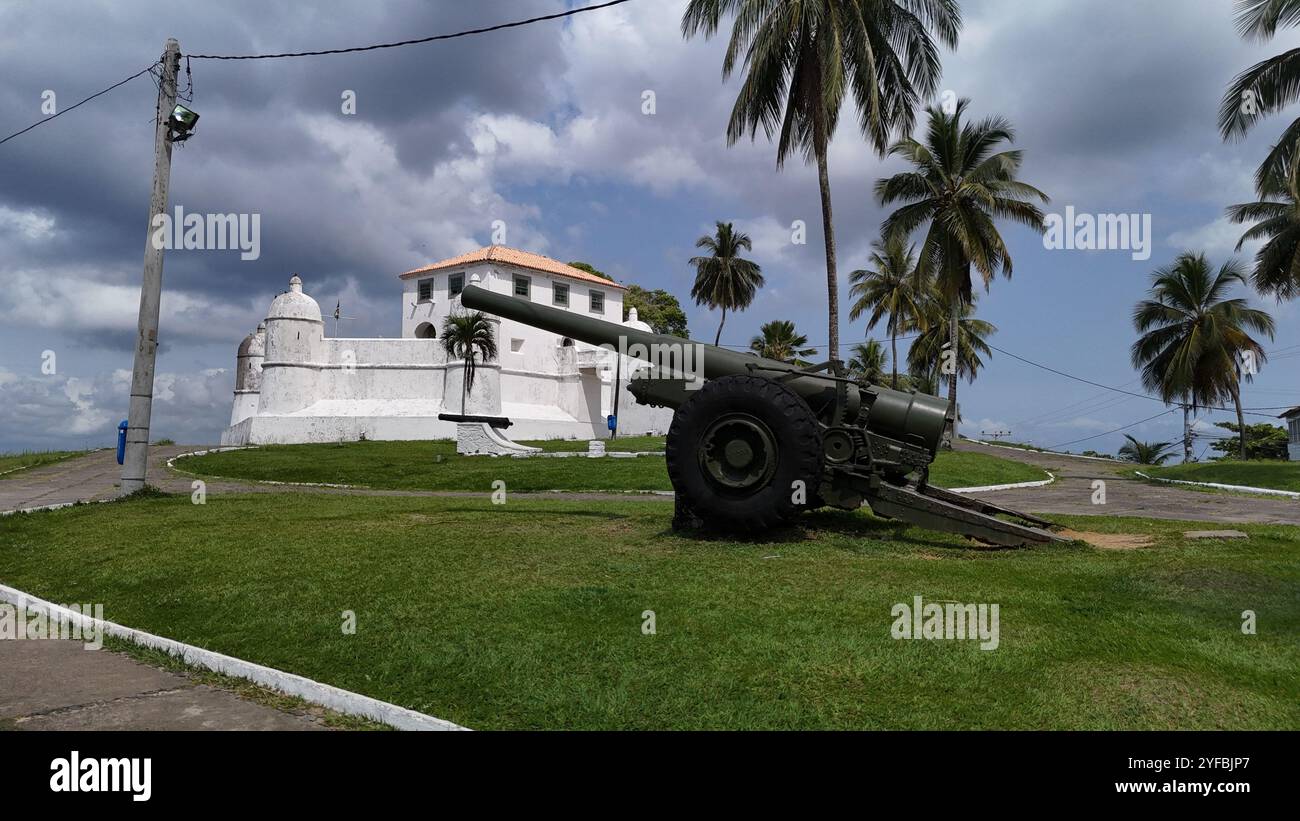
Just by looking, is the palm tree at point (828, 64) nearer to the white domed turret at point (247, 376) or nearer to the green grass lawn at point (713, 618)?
the green grass lawn at point (713, 618)

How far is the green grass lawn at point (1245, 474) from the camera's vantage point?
69.3 ft

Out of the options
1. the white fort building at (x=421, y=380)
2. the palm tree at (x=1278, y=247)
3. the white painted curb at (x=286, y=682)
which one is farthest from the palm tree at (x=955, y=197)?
the white painted curb at (x=286, y=682)

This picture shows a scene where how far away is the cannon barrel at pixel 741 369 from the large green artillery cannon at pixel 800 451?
1cm

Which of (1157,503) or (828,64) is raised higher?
(828,64)

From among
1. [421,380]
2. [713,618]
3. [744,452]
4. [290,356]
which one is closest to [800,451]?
[744,452]

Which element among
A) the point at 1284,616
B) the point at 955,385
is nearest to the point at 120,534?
the point at 1284,616

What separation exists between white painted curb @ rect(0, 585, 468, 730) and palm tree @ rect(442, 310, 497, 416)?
38.0 meters

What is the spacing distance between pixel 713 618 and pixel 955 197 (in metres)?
29.8

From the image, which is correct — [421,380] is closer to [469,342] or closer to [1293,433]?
[469,342]

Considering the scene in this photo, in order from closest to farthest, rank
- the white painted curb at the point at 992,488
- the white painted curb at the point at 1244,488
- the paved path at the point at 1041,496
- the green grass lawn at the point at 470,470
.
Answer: the paved path at the point at 1041,496, the white painted curb at the point at 1244,488, the white painted curb at the point at 992,488, the green grass lawn at the point at 470,470

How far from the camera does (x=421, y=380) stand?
4559 centimetres

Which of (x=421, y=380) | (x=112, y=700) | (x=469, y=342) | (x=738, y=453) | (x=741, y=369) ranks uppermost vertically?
(x=469, y=342)

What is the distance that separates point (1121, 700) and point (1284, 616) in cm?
227

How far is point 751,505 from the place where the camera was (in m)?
8.09
